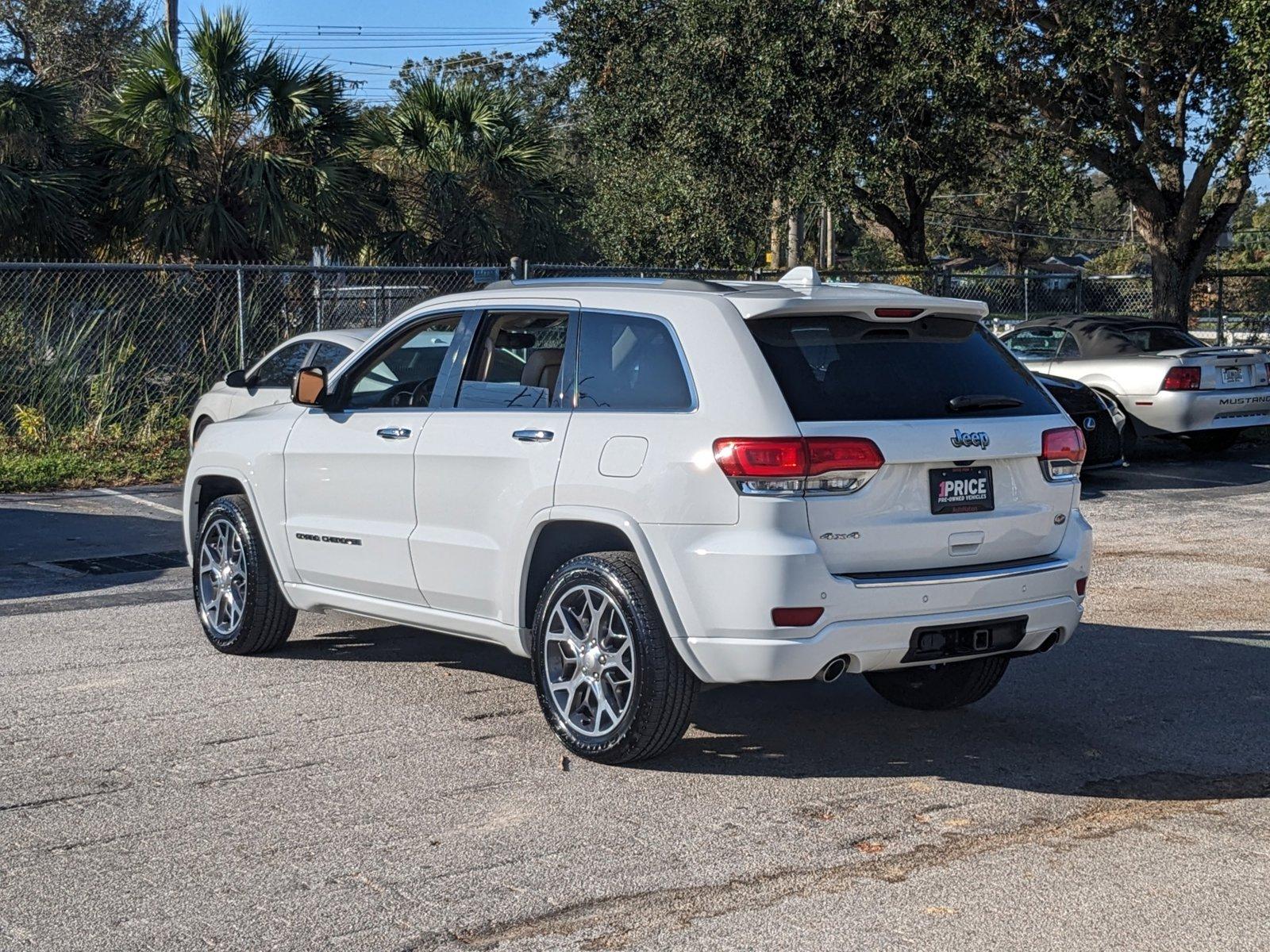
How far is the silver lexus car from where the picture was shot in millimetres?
16156

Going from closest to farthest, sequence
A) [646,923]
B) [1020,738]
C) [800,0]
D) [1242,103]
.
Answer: [646,923] < [1020,738] < [1242,103] < [800,0]

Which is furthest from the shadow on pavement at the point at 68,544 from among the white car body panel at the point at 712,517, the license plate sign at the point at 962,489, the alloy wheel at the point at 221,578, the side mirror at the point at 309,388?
the license plate sign at the point at 962,489

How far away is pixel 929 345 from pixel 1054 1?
14504 mm

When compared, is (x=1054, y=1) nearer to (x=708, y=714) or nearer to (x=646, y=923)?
(x=708, y=714)

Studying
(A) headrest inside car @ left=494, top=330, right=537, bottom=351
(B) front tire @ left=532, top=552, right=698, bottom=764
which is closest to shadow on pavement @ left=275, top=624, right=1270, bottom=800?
(B) front tire @ left=532, top=552, right=698, bottom=764

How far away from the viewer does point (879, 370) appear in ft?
18.8

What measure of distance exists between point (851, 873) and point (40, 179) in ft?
51.7

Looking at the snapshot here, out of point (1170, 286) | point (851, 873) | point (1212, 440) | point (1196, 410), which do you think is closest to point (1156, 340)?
point (1196, 410)

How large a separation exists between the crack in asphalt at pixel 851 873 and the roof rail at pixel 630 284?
7.24 feet

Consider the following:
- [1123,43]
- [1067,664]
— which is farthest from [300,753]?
[1123,43]

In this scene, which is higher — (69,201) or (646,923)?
(69,201)

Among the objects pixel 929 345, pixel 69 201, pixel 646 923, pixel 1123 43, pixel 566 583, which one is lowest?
pixel 646 923

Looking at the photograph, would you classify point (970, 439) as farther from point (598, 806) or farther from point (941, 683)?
point (598, 806)

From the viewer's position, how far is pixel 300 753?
592cm
